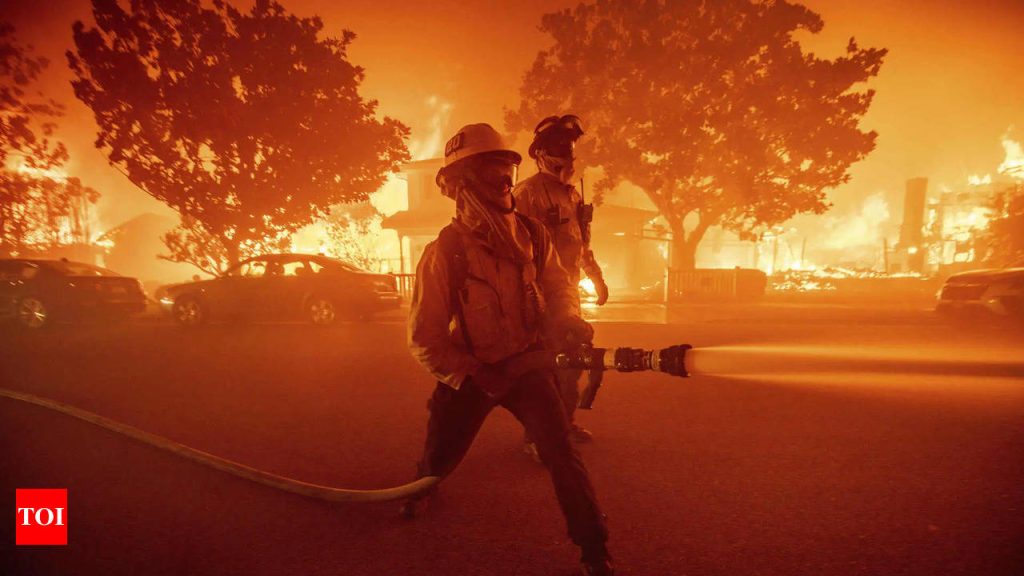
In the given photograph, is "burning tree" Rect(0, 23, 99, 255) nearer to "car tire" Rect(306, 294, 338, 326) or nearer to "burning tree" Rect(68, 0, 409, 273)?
"burning tree" Rect(68, 0, 409, 273)

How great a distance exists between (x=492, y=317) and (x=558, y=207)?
1.31 m

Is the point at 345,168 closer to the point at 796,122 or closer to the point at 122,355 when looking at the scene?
the point at 122,355

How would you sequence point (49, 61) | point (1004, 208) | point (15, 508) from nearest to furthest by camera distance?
point (15, 508)
point (49, 61)
point (1004, 208)

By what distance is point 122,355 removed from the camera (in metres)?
7.69

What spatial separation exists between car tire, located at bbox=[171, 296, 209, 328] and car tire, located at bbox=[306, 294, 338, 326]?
2426 millimetres

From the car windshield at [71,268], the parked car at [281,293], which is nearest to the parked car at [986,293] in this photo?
the parked car at [281,293]

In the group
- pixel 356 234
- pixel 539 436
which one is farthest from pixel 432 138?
pixel 539 436

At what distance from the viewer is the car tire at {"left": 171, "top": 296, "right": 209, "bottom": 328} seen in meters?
11.0

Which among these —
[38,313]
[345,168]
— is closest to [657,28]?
[345,168]

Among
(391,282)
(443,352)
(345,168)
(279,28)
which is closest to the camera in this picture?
(443,352)

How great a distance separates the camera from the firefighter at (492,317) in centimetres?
207

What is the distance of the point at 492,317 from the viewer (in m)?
2.16

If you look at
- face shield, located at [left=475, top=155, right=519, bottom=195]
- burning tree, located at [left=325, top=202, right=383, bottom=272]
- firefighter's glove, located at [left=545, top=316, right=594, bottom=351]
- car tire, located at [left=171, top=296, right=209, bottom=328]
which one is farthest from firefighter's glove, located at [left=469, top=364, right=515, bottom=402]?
burning tree, located at [left=325, top=202, right=383, bottom=272]

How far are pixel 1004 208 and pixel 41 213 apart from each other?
148 feet
